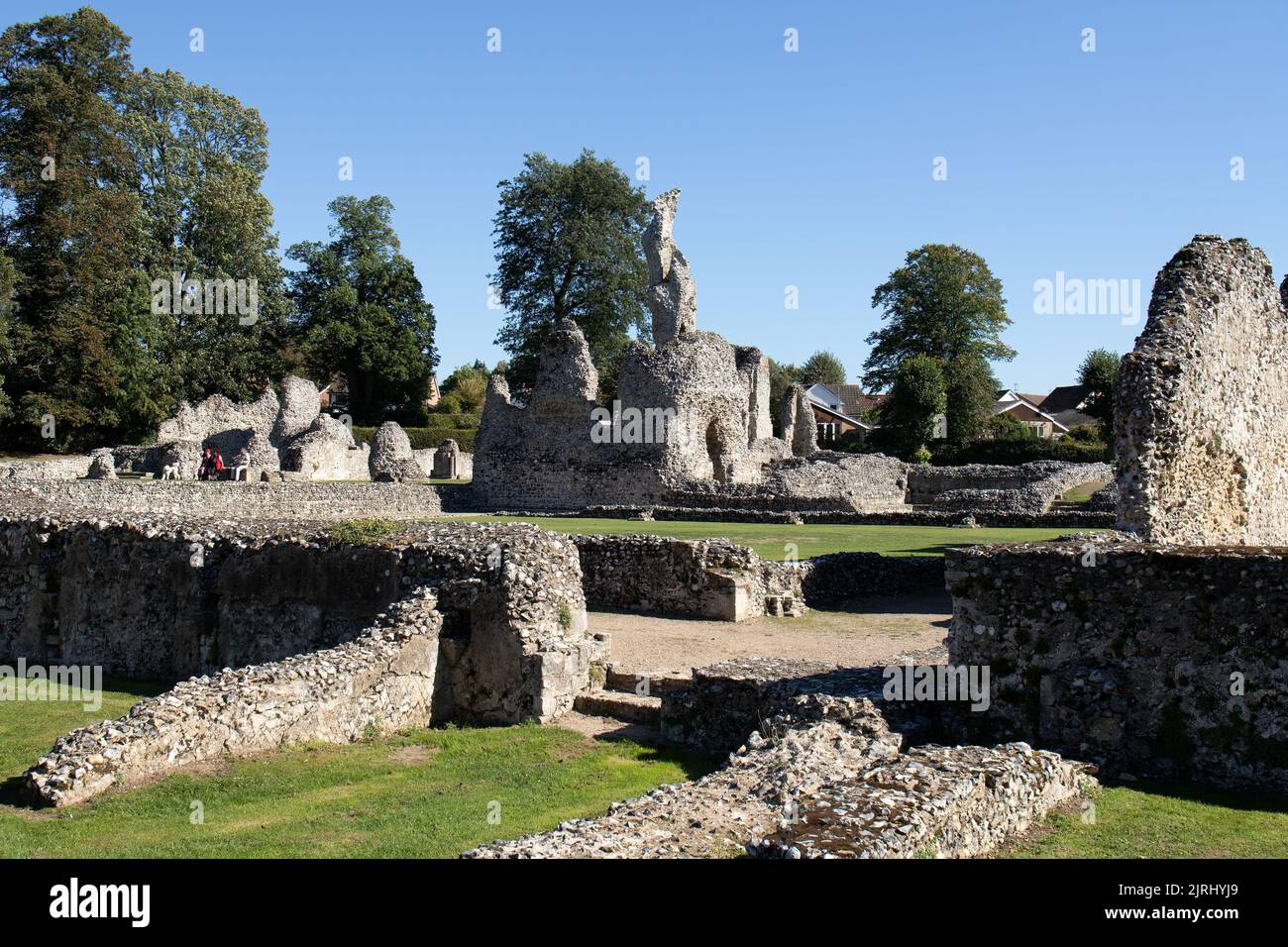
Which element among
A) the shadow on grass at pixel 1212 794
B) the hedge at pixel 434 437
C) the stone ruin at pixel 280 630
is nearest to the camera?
the shadow on grass at pixel 1212 794

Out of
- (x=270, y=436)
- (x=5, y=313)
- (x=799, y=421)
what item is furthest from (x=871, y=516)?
(x=5, y=313)

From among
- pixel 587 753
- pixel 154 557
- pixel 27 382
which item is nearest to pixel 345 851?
pixel 587 753

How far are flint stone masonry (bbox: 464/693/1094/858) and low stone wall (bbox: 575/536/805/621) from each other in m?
8.82

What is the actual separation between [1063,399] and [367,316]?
63096 mm

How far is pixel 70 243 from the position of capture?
161ft

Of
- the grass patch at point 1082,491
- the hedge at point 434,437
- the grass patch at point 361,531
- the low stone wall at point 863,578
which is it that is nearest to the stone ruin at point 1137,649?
the grass patch at point 361,531

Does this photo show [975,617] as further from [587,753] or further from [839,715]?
[587,753]

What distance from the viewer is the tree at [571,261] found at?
6366 cm

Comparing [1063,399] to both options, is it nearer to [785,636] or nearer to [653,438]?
[653,438]

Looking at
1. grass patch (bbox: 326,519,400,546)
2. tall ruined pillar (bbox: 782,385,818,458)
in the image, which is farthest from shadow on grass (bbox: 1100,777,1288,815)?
tall ruined pillar (bbox: 782,385,818,458)

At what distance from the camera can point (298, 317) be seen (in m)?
65.3

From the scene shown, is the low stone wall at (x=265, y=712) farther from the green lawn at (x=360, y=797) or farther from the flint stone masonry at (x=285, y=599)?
the flint stone masonry at (x=285, y=599)

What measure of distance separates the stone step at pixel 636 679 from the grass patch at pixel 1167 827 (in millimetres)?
4802
